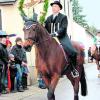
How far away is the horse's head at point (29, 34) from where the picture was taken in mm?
9797

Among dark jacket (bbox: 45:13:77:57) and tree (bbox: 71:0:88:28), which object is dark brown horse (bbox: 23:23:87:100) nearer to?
dark jacket (bbox: 45:13:77:57)

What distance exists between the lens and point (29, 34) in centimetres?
991

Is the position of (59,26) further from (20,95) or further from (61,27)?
(20,95)

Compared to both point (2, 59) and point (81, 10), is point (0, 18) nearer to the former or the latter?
point (2, 59)

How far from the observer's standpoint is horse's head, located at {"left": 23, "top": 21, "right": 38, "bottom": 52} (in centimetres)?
980

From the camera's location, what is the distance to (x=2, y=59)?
50.9 feet

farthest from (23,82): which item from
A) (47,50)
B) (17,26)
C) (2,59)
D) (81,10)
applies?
(81,10)

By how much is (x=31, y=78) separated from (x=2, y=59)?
4.36 metres

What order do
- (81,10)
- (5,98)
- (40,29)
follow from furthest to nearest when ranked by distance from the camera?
(81,10) < (5,98) < (40,29)

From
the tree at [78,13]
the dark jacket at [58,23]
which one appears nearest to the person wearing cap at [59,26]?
the dark jacket at [58,23]

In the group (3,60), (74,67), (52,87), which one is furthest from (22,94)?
(52,87)

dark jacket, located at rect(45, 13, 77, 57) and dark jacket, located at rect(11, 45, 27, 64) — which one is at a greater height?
dark jacket, located at rect(45, 13, 77, 57)

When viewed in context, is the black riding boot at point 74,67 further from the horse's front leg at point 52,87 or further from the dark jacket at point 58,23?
the horse's front leg at point 52,87

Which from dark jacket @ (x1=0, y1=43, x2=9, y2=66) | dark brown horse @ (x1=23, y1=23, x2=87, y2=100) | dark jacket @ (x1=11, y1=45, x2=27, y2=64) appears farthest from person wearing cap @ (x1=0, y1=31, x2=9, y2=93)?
dark brown horse @ (x1=23, y1=23, x2=87, y2=100)
